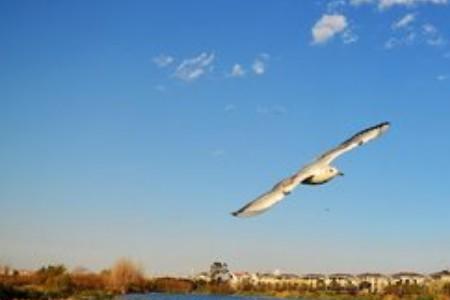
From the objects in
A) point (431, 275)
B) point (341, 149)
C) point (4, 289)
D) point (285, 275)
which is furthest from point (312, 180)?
point (285, 275)

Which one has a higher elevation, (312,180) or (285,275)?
(285,275)

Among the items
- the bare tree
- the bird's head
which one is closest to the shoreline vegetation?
the bare tree

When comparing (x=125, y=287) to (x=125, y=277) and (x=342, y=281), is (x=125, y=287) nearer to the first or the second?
(x=125, y=277)

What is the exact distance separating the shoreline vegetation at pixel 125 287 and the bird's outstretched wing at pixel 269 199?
3552cm

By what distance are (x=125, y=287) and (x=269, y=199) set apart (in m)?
65.1

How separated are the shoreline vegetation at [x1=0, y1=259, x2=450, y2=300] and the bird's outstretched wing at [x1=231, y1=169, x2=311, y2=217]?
35516mm

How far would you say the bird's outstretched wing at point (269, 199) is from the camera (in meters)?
8.84

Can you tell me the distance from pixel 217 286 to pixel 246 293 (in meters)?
5.10

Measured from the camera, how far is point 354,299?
2798 inches

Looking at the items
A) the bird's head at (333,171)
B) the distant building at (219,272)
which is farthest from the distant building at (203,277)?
the bird's head at (333,171)

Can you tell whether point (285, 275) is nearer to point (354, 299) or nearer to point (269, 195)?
point (354, 299)

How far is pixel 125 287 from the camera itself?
238 ft

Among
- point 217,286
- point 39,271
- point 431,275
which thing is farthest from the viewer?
point 431,275

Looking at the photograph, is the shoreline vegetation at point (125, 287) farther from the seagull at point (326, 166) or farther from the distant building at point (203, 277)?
the seagull at point (326, 166)
